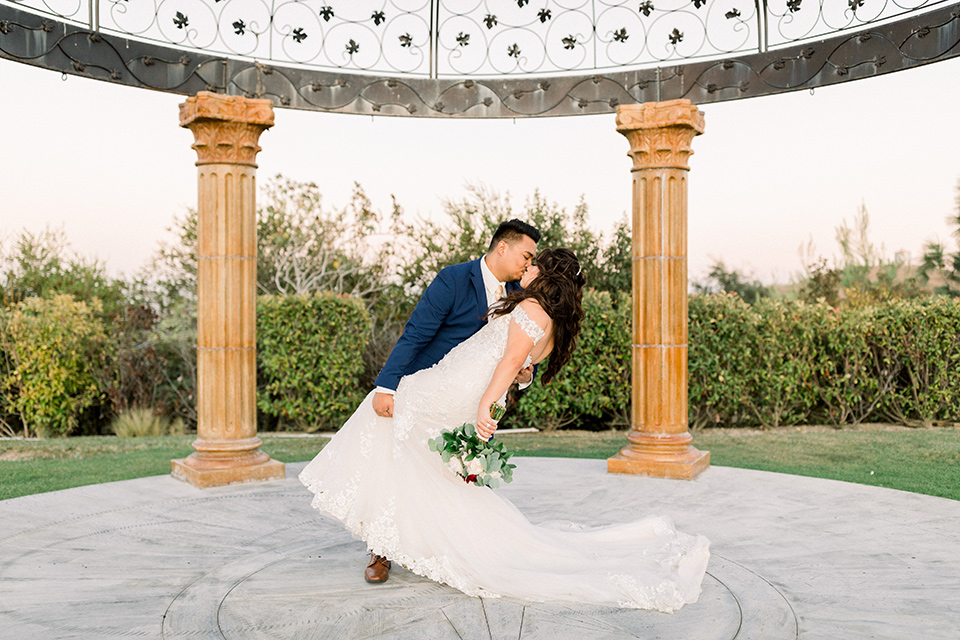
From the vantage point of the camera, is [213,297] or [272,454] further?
[272,454]

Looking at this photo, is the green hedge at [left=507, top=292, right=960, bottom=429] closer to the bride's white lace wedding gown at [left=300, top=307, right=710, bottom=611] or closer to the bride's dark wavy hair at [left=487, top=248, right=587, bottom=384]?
the bride's white lace wedding gown at [left=300, top=307, right=710, bottom=611]

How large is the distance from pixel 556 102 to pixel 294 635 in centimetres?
570

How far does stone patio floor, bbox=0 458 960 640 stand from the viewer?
10.8ft

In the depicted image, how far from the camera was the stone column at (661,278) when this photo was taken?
6.71 m

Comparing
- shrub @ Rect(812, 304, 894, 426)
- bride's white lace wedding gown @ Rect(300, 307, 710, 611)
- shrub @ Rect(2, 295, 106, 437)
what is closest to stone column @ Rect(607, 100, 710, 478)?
bride's white lace wedding gown @ Rect(300, 307, 710, 611)

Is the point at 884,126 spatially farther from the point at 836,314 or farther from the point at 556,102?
the point at 556,102

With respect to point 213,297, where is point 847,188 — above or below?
above

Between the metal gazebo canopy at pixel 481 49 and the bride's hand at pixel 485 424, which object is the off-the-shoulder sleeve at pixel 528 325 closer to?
the bride's hand at pixel 485 424

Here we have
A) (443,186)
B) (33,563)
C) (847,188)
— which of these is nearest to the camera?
(33,563)

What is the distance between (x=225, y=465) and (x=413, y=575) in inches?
119

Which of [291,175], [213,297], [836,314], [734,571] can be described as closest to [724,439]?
[836,314]

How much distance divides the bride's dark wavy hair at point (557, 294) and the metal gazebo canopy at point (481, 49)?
3974 mm

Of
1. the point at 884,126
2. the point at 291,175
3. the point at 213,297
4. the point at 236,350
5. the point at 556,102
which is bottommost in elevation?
the point at 236,350

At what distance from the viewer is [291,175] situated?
627 inches
